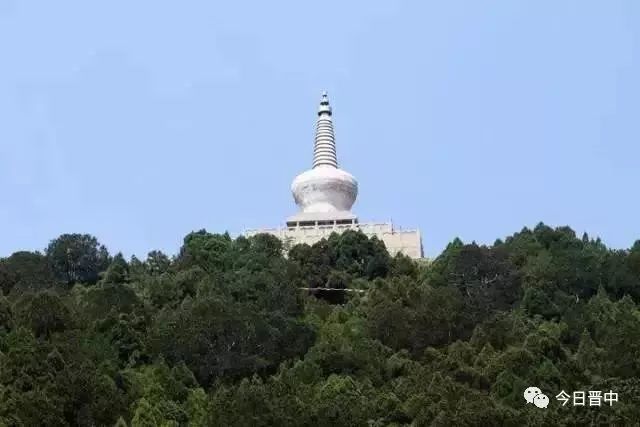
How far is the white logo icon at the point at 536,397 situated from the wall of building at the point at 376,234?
2333cm

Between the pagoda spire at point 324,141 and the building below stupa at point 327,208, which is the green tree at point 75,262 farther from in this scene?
the pagoda spire at point 324,141

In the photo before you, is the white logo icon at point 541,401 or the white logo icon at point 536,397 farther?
the white logo icon at point 536,397

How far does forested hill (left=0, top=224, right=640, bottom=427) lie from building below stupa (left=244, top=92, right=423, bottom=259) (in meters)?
5.64

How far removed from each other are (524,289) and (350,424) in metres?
13.3

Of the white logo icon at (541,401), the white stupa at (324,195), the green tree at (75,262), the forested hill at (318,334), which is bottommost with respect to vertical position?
the white logo icon at (541,401)

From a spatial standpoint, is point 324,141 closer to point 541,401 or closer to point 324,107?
point 324,107

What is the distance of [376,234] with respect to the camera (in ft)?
163

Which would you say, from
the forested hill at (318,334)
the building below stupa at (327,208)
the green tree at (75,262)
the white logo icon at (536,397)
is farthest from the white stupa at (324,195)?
the white logo icon at (536,397)

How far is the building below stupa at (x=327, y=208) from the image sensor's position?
4978 centimetres

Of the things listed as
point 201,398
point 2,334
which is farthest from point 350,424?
point 2,334

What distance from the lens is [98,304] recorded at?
33.5 m

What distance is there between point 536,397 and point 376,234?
24718 millimetres

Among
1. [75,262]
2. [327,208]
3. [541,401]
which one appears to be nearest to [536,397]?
[541,401]

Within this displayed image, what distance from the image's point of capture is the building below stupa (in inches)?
1960
